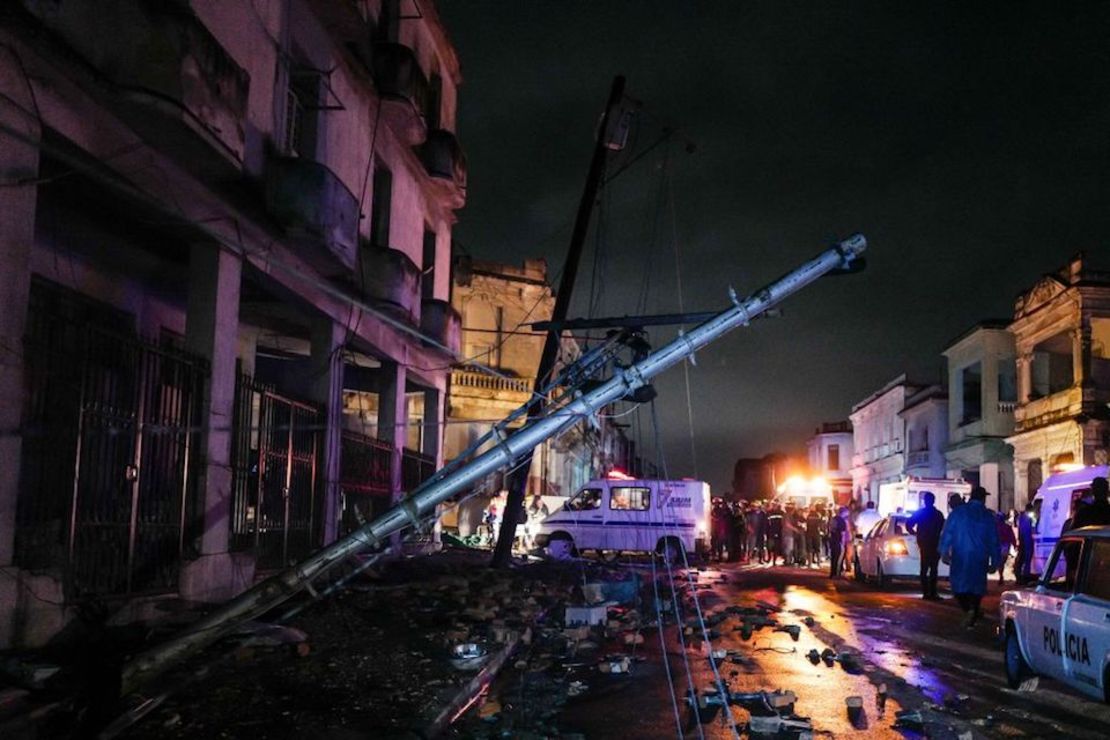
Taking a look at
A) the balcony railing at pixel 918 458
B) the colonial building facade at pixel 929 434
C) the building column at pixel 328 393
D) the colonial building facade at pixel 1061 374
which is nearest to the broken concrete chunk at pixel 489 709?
the building column at pixel 328 393

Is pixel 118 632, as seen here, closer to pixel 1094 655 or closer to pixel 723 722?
pixel 723 722

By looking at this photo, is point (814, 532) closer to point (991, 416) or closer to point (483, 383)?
point (483, 383)

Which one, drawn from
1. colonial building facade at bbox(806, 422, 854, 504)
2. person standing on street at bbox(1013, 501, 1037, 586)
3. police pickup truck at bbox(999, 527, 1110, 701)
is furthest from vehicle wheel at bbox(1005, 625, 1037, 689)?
colonial building facade at bbox(806, 422, 854, 504)

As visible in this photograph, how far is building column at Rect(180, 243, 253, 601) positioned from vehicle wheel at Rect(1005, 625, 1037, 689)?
805cm

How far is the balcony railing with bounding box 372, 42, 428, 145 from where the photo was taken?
15445 mm

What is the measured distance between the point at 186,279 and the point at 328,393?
2780 mm

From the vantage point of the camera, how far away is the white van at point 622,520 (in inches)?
895

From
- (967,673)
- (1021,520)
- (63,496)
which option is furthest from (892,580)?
(63,496)

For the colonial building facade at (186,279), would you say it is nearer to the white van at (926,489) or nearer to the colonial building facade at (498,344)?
the white van at (926,489)

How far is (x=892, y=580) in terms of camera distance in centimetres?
2125

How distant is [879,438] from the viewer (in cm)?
5819

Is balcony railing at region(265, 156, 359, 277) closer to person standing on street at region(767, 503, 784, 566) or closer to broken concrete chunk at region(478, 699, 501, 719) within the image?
broken concrete chunk at region(478, 699, 501, 719)

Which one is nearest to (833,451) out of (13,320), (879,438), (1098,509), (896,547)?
(879,438)

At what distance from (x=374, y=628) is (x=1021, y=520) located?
47.3 feet
